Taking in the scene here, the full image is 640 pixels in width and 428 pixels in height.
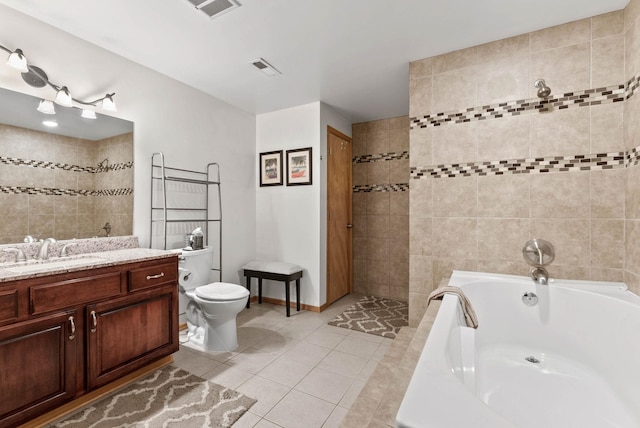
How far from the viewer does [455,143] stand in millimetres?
2232

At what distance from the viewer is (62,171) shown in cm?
197

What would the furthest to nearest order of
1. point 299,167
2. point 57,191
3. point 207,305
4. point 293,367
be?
point 299,167 → point 207,305 → point 293,367 → point 57,191

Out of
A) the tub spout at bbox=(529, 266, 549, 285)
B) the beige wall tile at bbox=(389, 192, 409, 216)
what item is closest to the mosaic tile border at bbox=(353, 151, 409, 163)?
the beige wall tile at bbox=(389, 192, 409, 216)

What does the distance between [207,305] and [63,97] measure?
5.58 feet

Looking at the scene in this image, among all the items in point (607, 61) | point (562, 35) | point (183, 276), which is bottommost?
point (183, 276)

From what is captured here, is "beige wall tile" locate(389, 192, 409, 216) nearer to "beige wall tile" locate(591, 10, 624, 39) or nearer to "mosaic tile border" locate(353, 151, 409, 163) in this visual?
"mosaic tile border" locate(353, 151, 409, 163)

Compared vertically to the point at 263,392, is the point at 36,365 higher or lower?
higher

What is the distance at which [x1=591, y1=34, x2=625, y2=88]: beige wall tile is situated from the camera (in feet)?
5.86

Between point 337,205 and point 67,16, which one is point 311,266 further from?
point 67,16

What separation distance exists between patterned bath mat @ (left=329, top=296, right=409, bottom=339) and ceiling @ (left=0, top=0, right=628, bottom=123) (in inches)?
92.0

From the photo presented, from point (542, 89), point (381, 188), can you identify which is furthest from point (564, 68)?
point (381, 188)

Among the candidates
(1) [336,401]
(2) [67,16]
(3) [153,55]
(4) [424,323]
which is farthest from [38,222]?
(4) [424,323]

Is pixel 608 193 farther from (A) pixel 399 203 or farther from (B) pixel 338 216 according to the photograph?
(B) pixel 338 216

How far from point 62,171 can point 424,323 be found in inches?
96.9
